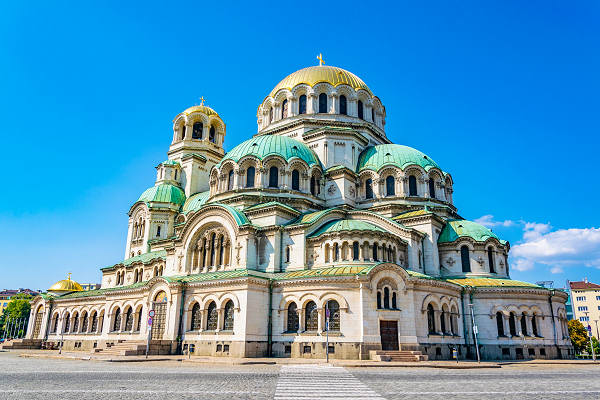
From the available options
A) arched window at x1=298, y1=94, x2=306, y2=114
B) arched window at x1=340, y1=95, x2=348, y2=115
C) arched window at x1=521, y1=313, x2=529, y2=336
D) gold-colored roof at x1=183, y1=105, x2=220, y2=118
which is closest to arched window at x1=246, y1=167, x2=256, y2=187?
arched window at x1=298, y1=94, x2=306, y2=114

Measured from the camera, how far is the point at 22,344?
150 feet

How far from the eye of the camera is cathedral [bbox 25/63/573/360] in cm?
2977

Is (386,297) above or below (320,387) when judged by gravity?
above

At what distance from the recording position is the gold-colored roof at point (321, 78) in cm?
4684

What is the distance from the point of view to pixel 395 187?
41.2 meters

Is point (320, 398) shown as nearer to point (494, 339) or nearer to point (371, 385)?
point (371, 385)

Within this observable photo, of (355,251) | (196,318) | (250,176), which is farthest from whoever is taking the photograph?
(250,176)

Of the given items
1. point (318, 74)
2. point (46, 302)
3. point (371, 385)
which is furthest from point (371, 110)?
point (46, 302)

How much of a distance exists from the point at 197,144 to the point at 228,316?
1139 inches

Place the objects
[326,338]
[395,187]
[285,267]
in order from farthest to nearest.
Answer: [395,187]
[285,267]
[326,338]

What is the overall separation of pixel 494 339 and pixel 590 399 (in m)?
23.6

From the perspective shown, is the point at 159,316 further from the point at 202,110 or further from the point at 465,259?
the point at 202,110

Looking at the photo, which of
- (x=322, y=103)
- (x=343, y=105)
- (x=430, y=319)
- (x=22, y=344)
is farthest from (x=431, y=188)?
(x=22, y=344)

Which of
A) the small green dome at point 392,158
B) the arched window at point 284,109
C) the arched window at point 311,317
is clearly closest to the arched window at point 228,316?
the arched window at point 311,317
